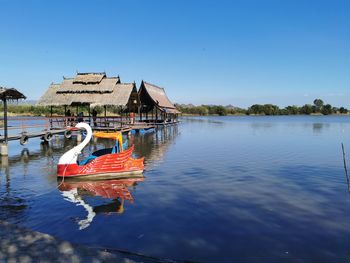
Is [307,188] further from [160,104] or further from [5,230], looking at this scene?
[160,104]

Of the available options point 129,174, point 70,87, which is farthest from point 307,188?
point 70,87

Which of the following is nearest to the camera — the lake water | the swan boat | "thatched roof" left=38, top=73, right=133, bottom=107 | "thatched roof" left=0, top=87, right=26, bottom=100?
the lake water

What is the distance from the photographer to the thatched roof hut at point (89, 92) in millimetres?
35875

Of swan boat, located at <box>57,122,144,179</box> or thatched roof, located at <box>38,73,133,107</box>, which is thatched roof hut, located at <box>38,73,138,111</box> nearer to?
thatched roof, located at <box>38,73,133,107</box>

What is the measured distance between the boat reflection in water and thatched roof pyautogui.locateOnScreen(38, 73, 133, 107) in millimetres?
22125

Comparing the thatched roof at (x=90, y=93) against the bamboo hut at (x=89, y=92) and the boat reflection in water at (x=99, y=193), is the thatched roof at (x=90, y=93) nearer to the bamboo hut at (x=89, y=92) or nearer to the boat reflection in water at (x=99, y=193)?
the bamboo hut at (x=89, y=92)

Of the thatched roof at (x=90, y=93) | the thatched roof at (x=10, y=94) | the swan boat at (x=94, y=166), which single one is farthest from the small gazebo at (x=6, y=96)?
the thatched roof at (x=90, y=93)

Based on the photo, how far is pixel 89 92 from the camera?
36906mm

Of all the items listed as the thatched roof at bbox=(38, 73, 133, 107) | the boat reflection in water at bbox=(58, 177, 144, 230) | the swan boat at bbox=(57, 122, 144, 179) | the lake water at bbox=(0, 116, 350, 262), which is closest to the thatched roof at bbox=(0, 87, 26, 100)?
the lake water at bbox=(0, 116, 350, 262)

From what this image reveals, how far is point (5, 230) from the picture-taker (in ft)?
25.7

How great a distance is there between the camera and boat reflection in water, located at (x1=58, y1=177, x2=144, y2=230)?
9.88 meters

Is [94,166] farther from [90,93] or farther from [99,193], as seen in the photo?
[90,93]

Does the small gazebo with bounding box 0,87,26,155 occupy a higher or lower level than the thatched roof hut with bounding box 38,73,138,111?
lower

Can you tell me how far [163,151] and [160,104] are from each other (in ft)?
88.0
